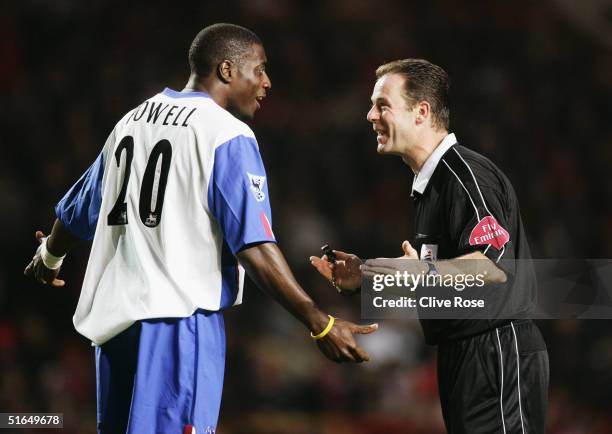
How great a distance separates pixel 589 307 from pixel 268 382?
8.18 feet

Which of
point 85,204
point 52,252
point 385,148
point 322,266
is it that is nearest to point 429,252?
point 322,266

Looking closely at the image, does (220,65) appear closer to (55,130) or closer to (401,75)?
(401,75)

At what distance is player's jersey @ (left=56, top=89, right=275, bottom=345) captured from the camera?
318 centimetres

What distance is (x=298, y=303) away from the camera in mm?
3104

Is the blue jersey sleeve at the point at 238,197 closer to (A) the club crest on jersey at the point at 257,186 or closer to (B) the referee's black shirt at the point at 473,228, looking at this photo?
(A) the club crest on jersey at the point at 257,186

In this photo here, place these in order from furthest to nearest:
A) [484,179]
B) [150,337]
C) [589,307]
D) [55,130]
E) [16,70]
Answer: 1. [16,70]
2. [55,130]
3. [589,307]
4. [484,179]
5. [150,337]

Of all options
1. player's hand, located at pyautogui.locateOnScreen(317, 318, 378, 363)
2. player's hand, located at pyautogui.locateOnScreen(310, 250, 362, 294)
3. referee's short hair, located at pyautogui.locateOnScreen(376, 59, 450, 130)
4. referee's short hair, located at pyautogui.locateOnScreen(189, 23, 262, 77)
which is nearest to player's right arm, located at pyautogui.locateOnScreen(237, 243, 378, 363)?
player's hand, located at pyautogui.locateOnScreen(317, 318, 378, 363)

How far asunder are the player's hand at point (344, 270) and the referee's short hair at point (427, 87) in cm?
71

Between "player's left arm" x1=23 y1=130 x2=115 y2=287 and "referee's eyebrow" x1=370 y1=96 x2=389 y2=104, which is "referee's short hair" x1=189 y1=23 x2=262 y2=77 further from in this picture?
"referee's eyebrow" x1=370 y1=96 x2=389 y2=104

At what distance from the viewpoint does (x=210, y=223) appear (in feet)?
10.7

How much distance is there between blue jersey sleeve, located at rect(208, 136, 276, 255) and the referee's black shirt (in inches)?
29.5

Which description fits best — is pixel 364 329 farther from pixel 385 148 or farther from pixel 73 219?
pixel 73 219

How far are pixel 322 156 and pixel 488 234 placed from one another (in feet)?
16.1

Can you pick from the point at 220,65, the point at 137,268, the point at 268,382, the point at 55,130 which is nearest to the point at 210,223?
the point at 137,268
